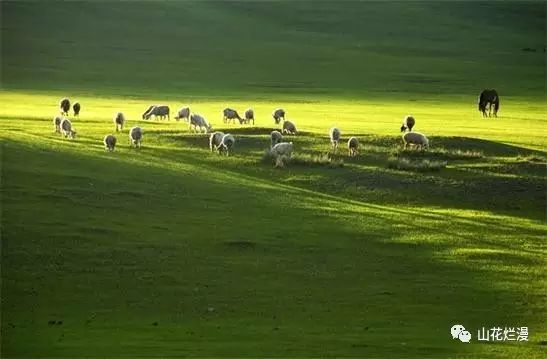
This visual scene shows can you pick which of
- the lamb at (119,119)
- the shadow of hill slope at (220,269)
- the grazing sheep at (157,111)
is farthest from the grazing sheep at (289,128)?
the shadow of hill slope at (220,269)

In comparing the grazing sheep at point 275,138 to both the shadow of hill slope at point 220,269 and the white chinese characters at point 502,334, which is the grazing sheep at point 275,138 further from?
the white chinese characters at point 502,334

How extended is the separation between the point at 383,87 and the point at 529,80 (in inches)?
493

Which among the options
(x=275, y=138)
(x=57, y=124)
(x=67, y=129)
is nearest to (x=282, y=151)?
(x=275, y=138)

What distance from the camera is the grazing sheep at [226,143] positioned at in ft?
116

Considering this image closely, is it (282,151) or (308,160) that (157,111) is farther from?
(308,160)

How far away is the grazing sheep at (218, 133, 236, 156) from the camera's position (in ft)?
116

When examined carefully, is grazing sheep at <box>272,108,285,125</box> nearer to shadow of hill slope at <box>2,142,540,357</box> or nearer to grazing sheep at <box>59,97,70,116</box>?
grazing sheep at <box>59,97,70,116</box>

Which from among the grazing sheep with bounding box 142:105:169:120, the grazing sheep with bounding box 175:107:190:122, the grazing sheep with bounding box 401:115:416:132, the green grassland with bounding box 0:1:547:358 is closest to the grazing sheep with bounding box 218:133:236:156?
the green grassland with bounding box 0:1:547:358

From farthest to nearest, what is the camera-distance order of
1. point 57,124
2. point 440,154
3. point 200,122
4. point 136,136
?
point 200,122
point 57,124
point 440,154
point 136,136

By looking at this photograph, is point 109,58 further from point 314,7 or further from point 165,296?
point 165,296

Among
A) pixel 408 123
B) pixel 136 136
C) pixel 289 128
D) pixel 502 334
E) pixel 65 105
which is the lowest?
pixel 502 334

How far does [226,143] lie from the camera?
1399 inches

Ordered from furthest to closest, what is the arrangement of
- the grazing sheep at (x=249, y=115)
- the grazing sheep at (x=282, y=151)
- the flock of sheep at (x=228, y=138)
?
the grazing sheep at (x=249, y=115) < the flock of sheep at (x=228, y=138) < the grazing sheep at (x=282, y=151)

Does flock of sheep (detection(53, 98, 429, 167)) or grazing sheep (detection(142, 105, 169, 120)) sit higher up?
grazing sheep (detection(142, 105, 169, 120))
